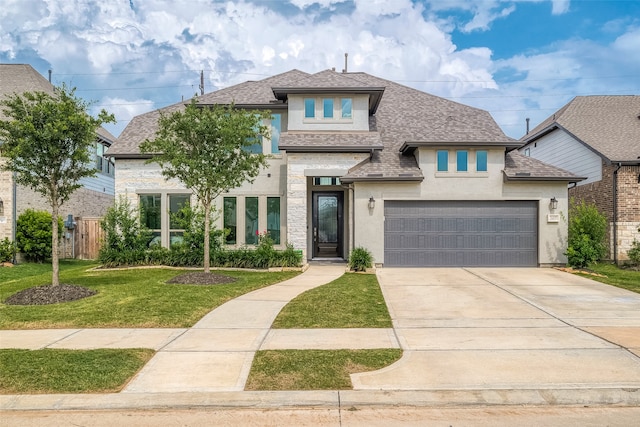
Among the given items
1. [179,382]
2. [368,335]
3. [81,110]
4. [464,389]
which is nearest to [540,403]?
[464,389]

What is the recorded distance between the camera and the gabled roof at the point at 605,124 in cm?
1772

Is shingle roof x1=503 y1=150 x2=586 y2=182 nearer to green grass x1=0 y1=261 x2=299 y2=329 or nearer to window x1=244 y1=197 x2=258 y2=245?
green grass x1=0 y1=261 x2=299 y2=329

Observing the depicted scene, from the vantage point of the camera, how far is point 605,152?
17656 mm

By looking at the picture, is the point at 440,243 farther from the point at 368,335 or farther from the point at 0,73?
the point at 0,73

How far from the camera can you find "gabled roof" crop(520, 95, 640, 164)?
58.1 feet

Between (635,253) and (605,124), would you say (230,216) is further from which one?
(605,124)

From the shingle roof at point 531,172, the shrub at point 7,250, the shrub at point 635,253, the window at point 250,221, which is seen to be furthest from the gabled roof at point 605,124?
the shrub at point 7,250

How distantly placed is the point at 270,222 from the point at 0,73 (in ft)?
53.8

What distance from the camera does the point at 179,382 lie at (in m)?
4.93

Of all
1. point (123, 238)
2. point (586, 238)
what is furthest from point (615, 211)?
point (123, 238)

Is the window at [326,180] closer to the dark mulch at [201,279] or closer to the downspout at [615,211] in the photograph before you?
the dark mulch at [201,279]

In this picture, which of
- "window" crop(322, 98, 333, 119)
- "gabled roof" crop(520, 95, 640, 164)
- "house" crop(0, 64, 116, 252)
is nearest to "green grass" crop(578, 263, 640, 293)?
"gabled roof" crop(520, 95, 640, 164)

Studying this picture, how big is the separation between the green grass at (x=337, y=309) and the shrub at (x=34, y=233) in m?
13.0

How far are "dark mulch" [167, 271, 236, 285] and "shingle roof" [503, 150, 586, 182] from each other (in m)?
10.1
